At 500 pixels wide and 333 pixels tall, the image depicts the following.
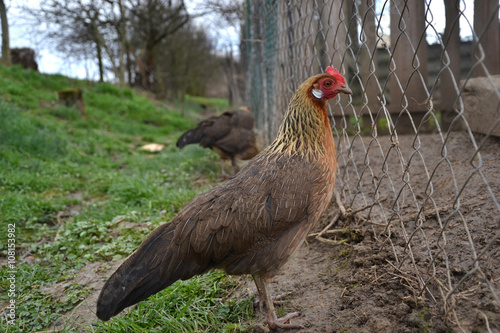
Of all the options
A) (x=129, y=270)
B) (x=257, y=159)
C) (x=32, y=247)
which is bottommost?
(x=32, y=247)

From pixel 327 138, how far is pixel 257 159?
0.49 metres

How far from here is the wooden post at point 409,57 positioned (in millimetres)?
2016

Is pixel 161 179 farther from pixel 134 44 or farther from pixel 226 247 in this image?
pixel 134 44

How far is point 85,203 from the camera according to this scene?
5020mm

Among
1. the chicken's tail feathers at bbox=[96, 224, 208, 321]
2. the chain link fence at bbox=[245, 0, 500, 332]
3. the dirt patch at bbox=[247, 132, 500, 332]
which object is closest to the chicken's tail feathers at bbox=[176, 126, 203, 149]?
the chain link fence at bbox=[245, 0, 500, 332]

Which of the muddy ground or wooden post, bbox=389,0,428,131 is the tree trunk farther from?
wooden post, bbox=389,0,428,131

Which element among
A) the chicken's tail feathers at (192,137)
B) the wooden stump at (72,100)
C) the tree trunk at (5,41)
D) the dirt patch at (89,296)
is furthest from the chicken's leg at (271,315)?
the tree trunk at (5,41)

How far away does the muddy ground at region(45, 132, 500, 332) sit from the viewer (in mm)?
1748

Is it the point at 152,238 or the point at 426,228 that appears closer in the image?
the point at 152,238

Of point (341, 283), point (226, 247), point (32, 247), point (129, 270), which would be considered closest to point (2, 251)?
point (32, 247)

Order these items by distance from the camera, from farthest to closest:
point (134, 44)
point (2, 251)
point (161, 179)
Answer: point (134, 44) → point (161, 179) → point (2, 251)

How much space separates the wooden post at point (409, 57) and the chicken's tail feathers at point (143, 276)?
150cm

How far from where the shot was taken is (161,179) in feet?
19.5

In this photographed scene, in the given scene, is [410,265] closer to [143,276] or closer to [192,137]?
[143,276]
